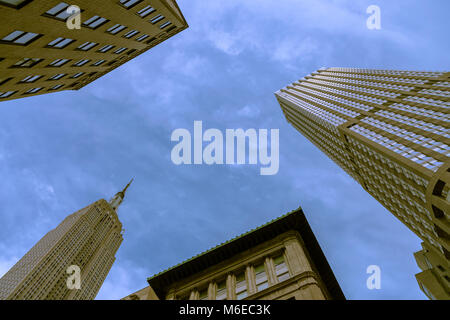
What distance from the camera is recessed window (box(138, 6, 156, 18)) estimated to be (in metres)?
32.7

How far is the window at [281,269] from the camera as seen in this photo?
22.5 m

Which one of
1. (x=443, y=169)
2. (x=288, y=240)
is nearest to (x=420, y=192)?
(x=443, y=169)

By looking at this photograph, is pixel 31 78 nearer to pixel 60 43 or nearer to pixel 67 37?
pixel 60 43

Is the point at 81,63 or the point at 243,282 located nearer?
the point at 243,282

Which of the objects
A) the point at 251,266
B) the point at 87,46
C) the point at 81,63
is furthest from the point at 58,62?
the point at 251,266

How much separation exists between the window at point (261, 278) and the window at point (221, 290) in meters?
2.81

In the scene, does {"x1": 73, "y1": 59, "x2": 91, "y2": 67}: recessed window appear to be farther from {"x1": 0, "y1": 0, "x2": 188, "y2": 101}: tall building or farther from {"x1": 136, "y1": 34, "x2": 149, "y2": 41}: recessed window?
{"x1": 136, "y1": 34, "x2": 149, "y2": 41}: recessed window

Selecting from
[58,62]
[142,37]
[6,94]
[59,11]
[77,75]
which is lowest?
[59,11]

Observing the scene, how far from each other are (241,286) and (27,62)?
26.4 metres

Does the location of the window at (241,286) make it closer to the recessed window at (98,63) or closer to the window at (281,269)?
the window at (281,269)

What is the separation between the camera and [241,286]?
80.1 ft

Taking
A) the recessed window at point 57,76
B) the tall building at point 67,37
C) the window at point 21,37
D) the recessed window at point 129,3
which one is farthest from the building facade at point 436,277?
the window at point 21,37

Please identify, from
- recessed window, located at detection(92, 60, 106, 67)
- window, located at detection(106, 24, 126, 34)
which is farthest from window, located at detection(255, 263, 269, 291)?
recessed window, located at detection(92, 60, 106, 67)
